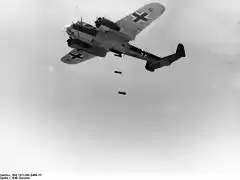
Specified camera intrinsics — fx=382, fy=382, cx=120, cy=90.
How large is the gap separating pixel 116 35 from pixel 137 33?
7.80 ft

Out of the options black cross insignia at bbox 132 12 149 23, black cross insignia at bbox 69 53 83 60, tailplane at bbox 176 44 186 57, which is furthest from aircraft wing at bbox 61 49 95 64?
tailplane at bbox 176 44 186 57

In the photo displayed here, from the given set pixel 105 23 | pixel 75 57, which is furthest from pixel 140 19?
pixel 75 57

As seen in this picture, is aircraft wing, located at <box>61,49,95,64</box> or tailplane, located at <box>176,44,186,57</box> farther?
aircraft wing, located at <box>61,49,95,64</box>

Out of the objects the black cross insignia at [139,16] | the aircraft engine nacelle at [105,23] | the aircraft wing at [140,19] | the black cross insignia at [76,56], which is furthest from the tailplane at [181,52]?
the black cross insignia at [76,56]

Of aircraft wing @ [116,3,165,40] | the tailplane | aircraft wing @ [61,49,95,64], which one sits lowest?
the tailplane

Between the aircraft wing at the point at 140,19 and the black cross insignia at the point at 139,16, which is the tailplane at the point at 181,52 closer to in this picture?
the aircraft wing at the point at 140,19

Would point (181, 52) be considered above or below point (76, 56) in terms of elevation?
below

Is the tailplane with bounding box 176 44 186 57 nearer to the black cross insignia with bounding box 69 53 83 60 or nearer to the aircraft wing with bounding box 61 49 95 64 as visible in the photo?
the aircraft wing with bounding box 61 49 95 64

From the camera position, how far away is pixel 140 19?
119 feet

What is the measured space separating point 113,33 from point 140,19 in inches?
115

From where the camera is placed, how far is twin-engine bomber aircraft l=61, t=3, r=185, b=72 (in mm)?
35281

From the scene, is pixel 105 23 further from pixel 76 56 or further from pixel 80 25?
pixel 76 56

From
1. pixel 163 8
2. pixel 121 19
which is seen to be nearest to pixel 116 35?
pixel 121 19

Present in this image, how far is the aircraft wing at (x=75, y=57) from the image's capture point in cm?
4219
